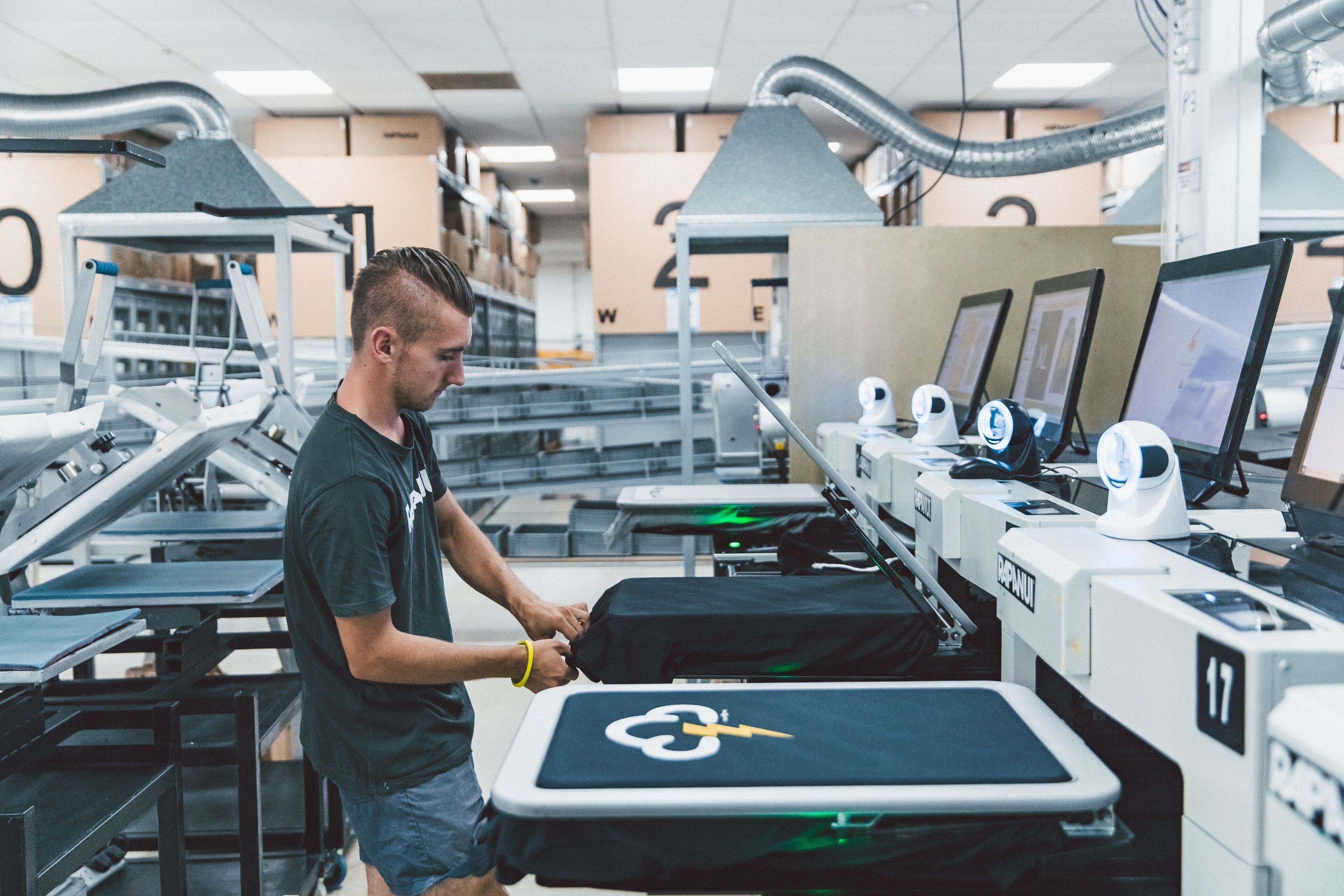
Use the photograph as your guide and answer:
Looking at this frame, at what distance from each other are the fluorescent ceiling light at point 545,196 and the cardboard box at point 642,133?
399 centimetres

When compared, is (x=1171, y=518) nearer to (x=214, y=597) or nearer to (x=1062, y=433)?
(x=1062, y=433)

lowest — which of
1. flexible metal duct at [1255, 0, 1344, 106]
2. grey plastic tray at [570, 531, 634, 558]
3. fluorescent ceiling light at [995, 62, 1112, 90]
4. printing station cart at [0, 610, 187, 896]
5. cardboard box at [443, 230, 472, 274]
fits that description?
grey plastic tray at [570, 531, 634, 558]

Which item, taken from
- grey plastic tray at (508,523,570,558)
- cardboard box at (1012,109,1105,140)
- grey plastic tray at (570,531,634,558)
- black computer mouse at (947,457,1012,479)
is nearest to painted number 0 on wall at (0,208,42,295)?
grey plastic tray at (508,523,570,558)

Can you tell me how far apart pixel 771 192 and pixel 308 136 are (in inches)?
168

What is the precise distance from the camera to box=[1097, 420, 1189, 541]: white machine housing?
1168 millimetres

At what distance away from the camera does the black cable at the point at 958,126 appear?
4020 mm

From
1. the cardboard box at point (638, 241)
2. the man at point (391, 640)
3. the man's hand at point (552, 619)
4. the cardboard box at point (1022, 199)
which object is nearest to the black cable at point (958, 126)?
the cardboard box at point (1022, 199)

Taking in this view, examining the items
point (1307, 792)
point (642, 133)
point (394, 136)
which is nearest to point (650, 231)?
point (642, 133)

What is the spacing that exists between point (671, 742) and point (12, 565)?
2.14 meters

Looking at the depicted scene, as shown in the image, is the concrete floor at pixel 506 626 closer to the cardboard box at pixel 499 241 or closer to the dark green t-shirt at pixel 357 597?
the dark green t-shirt at pixel 357 597

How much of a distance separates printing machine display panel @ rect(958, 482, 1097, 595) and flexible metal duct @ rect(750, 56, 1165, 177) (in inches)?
125

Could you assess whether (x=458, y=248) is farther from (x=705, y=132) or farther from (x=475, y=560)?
(x=475, y=560)

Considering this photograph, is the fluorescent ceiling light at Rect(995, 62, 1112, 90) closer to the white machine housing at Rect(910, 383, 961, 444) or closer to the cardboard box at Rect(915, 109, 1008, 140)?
the cardboard box at Rect(915, 109, 1008, 140)

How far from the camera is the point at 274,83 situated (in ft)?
19.9
